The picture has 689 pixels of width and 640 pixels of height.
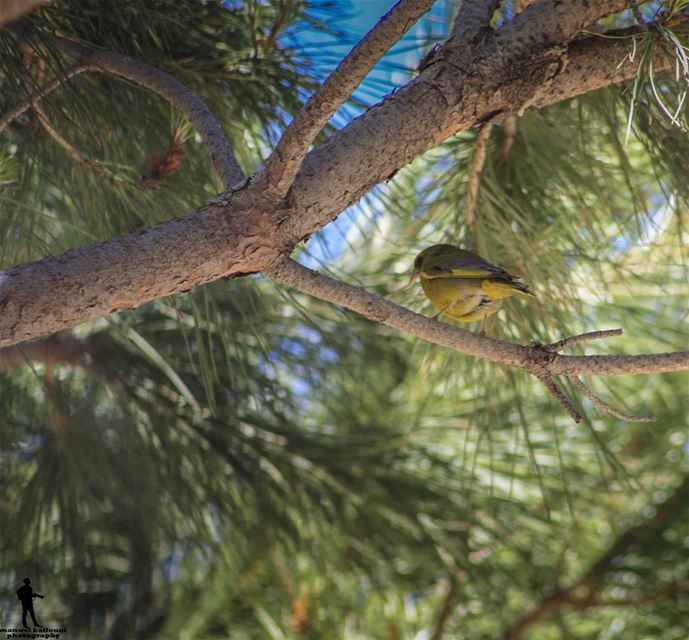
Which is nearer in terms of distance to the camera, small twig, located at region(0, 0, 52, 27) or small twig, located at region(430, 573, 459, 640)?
small twig, located at region(0, 0, 52, 27)

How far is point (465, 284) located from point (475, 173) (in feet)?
0.52

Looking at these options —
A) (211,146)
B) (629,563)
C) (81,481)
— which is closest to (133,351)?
(81,481)

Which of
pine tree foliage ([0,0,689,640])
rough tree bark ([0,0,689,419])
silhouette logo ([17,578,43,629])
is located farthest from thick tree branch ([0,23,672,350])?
silhouette logo ([17,578,43,629])

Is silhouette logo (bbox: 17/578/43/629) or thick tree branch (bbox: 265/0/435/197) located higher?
thick tree branch (bbox: 265/0/435/197)

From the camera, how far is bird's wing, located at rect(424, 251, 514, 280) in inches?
48.9

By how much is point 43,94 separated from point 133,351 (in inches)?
28.7

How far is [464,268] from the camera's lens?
4.12 ft

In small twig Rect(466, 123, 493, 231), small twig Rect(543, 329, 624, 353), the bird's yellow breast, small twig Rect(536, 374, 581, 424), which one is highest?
small twig Rect(466, 123, 493, 231)

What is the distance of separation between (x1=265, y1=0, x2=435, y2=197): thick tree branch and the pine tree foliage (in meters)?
0.27

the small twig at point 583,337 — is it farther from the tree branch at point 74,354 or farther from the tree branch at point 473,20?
the tree branch at point 74,354

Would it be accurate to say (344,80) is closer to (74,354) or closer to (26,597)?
(74,354)

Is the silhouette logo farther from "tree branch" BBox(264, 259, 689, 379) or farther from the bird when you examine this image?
"tree branch" BBox(264, 259, 689, 379)

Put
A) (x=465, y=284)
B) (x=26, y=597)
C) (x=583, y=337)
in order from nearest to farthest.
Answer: (x=583, y=337) → (x=465, y=284) → (x=26, y=597)

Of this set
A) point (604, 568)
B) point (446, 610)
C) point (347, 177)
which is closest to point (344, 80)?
point (347, 177)
